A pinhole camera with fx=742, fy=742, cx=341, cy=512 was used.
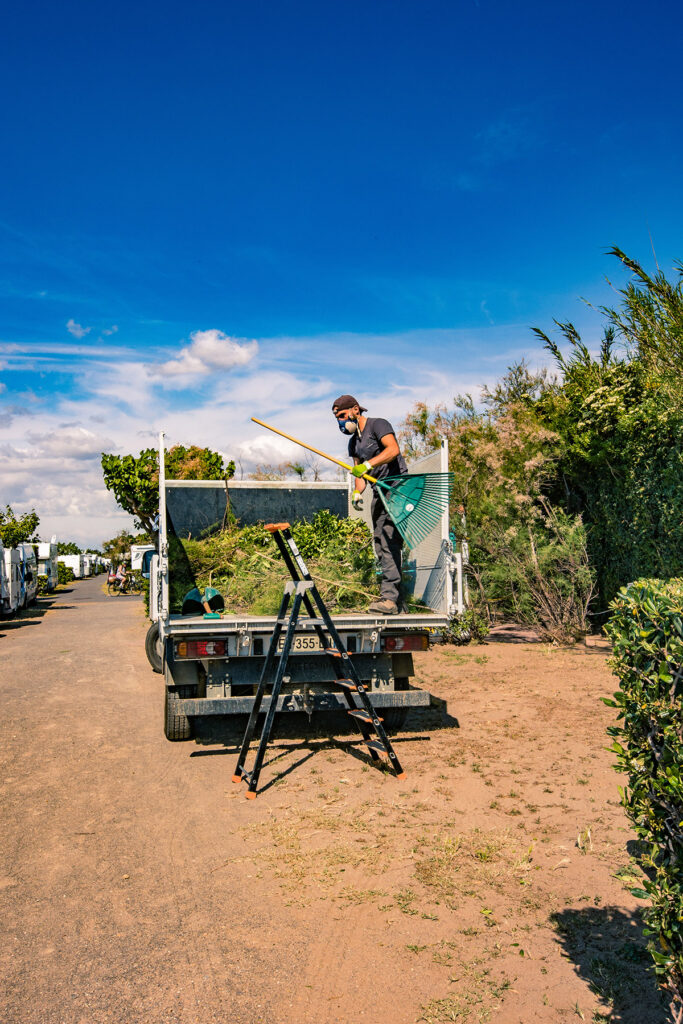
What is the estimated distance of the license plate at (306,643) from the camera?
5.88 metres

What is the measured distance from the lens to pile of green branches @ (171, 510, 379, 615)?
7.12 meters

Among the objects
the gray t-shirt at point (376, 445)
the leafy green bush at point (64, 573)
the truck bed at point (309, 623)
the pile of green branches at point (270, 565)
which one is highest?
the gray t-shirt at point (376, 445)

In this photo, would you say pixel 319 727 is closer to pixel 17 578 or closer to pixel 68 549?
pixel 17 578

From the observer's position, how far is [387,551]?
21.9 feet

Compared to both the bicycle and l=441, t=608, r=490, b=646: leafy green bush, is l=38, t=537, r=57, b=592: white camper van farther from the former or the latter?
l=441, t=608, r=490, b=646: leafy green bush

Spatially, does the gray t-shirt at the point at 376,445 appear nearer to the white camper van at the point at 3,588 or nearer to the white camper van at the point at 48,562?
the white camper van at the point at 3,588

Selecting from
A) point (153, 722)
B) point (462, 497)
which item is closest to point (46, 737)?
point (153, 722)

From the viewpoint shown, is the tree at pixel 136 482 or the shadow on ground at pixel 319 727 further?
the tree at pixel 136 482

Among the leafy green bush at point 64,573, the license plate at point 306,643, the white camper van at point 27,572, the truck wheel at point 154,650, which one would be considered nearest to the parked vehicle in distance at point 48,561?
the white camper van at point 27,572

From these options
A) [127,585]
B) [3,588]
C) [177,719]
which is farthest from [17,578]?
[127,585]

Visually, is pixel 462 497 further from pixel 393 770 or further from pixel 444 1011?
pixel 444 1011

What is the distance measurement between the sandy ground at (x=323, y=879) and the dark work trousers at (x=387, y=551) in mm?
1313

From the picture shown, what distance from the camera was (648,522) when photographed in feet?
32.0

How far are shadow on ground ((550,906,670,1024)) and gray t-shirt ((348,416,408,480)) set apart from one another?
13.3 ft
